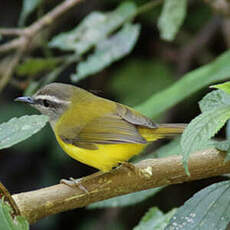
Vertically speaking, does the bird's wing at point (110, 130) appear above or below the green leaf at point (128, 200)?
above

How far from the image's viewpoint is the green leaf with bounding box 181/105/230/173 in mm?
1531

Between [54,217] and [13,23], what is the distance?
2113 millimetres

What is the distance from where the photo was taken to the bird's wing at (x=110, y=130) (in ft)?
8.84

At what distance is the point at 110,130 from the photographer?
283cm

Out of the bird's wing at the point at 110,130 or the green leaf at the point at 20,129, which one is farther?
the bird's wing at the point at 110,130

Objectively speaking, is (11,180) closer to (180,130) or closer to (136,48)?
(136,48)

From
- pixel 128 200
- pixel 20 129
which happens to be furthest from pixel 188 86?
pixel 20 129

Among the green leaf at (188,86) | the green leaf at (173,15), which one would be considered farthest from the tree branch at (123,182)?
the green leaf at (173,15)

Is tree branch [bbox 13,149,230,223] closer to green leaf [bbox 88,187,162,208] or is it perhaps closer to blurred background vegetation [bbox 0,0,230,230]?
green leaf [bbox 88,187,162,208]

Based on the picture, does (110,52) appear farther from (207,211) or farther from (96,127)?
(207,211)

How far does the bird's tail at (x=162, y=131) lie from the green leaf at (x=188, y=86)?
194 millimetres

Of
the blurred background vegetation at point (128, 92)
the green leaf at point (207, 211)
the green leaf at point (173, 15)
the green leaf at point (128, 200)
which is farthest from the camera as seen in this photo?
the blurred background vegetation at point (128, 92)

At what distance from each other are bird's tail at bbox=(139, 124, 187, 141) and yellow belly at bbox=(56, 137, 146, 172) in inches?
2.9

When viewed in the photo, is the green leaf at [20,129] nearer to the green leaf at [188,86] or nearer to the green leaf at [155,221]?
the green leaf at [155,221]
